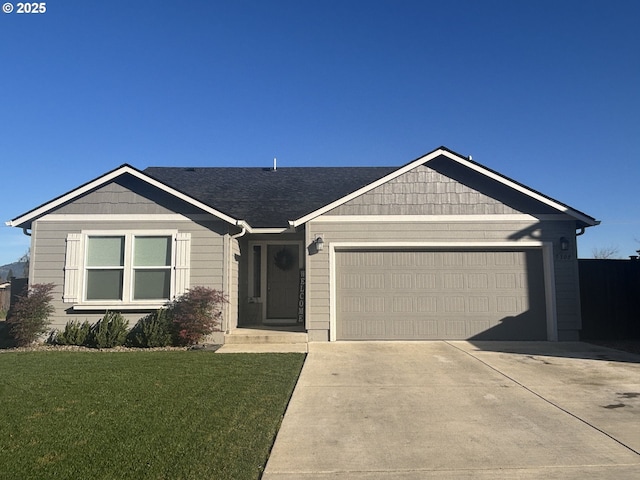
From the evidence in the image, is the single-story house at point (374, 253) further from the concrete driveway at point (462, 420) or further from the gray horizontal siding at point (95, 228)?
the concrete driveway at point (462, 420)

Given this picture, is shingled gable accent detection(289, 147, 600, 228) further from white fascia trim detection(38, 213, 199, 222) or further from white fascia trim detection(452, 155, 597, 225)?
white fascia trim detection(38, 213, 199, 222)

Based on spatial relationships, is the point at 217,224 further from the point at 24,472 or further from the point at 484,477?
the point at 484,477

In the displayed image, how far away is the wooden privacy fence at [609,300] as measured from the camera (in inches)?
421

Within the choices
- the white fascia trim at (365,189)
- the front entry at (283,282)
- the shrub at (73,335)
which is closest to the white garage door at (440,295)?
the white fascia trim at (365,189)

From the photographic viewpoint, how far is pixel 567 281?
10227 millimetres

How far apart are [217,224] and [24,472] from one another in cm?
733

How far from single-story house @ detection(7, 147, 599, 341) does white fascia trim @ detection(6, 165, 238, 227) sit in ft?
0.10

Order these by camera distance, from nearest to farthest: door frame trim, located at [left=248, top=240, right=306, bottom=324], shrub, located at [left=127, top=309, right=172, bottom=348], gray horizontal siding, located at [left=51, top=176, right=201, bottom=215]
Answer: shrub, located at [left=127, top=309, right=172, bottom=348] < gray horizontal siding, located at [left=51, top=176, right=201, bottom=215] < door frame trim, located at [left=248, top=240, right=306, bottom=324]

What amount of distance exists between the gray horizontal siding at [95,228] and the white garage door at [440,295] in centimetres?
285

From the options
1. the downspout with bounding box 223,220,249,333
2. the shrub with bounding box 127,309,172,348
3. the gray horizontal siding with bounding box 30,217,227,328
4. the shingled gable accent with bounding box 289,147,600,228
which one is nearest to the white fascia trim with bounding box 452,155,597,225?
the shingled gable accent with bounding box 289,147,600,228

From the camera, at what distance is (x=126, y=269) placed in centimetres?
1020

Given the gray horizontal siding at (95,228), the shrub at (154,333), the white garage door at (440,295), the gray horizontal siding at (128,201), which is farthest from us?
the gray horizontal siding at (128,201)

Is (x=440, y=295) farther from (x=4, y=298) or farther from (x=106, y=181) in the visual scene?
(x=4, y=298)

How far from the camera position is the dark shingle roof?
39.6 feet
